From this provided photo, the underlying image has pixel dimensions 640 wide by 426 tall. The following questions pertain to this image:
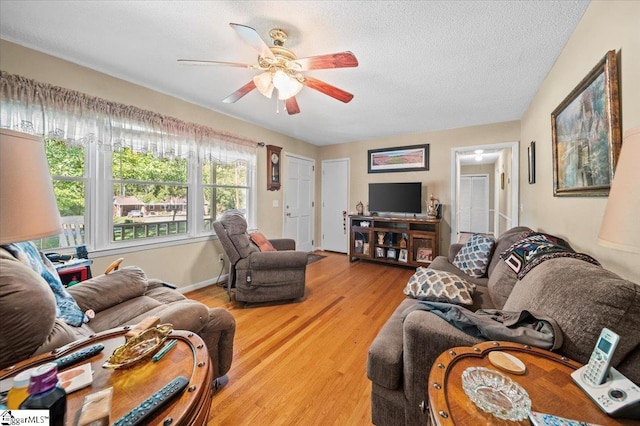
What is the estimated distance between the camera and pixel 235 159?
365 centimetres

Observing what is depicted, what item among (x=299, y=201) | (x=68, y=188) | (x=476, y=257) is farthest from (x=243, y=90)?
(x=299, y=201)

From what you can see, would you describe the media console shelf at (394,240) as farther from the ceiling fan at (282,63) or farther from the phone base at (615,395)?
the phone base at (615,395)

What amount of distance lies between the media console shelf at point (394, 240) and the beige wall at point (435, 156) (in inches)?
15.5

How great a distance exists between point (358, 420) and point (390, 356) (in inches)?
19.0

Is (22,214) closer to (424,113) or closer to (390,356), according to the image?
(390,356)

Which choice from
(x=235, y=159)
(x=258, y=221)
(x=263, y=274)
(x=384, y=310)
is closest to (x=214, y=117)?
(x=235, y=159)

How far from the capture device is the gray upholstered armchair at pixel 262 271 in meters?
2.72

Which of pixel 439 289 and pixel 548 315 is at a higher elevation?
pixel 548 315

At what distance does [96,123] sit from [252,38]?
1908 mm

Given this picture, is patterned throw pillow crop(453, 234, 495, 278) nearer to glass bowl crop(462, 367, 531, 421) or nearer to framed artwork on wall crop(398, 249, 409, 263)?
framed artwork on wall crop(398, 249, 409, 263)

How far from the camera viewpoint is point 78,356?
794 millimetres

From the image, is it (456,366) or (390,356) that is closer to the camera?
(456,366)

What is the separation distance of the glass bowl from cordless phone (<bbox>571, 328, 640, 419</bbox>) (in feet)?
0.57

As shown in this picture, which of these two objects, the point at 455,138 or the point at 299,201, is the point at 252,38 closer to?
the point at 299,201
